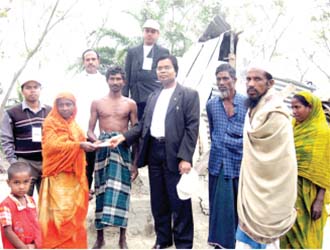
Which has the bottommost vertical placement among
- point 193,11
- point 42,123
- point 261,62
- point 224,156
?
point 224,156

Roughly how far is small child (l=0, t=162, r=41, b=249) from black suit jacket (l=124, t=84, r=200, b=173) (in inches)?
50.3

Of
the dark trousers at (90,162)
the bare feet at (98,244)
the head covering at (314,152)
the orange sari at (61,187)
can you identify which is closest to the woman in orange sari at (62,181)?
the orange sari at (61,187)

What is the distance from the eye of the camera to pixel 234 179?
165 inches

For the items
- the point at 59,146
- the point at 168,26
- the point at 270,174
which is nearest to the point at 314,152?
the point at 270,174

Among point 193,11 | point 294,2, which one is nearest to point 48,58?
point 193,11

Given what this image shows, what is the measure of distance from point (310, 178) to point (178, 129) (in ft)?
4.20

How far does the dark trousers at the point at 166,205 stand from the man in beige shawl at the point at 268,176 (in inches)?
40.7

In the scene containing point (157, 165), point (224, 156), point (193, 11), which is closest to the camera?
point (224, 156)

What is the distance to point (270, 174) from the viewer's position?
134 inches

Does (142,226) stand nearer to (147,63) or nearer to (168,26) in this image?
(147,63)

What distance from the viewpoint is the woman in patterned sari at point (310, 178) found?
154 inches

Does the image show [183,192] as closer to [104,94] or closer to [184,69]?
[104,94]

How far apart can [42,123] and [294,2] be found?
21772 millimetres

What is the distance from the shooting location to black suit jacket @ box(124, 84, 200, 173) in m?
4.39
